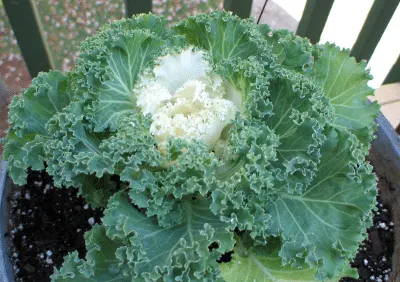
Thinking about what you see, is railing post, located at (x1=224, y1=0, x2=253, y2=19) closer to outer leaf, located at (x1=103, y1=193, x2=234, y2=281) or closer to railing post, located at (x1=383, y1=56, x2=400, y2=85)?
railing post, located at (x1=383, y1=56, x2=400, y2=85)

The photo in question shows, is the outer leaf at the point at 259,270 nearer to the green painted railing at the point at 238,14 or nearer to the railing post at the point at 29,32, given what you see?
the green painted railing at the point at 238,14

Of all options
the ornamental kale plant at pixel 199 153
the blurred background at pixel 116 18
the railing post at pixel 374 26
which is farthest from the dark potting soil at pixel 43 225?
the railing post at pixel 374 26

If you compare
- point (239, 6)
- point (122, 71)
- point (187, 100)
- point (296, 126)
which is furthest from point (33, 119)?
point (239, 6)

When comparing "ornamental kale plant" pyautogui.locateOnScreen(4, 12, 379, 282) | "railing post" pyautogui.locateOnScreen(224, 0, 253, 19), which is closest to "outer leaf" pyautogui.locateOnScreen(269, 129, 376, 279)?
"ornamental kale plant" pyautogui.locateOnScreen(4, 12, 379, 282)

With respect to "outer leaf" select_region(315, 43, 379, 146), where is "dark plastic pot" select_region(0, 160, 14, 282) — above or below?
below

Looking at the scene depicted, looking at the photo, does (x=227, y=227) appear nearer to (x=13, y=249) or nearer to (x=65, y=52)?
(x=13, y=249)

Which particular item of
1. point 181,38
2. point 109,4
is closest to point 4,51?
point 109,4

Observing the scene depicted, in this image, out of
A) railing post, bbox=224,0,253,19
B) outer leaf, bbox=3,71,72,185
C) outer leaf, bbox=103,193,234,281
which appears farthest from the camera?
railing post, bbox=224,0,253,19
